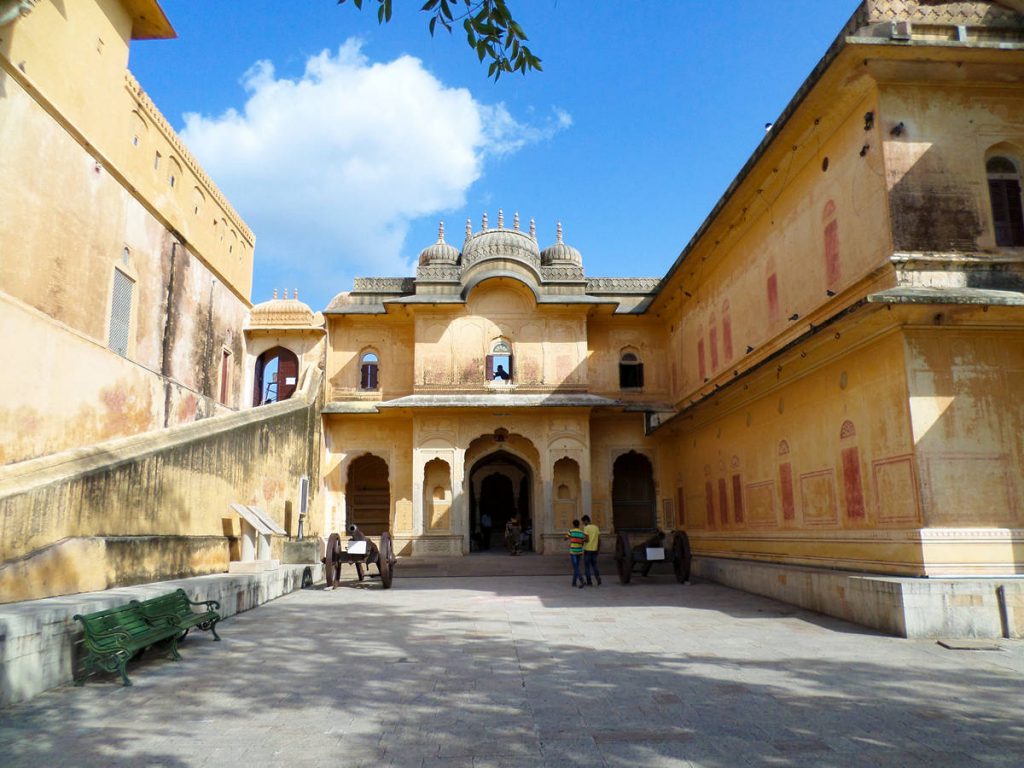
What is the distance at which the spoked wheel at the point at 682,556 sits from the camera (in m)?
13.7

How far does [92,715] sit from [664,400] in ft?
57.7

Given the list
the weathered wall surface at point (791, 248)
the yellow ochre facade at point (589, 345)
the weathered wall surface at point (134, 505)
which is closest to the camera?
the weathered wall surface at point (134, 505)

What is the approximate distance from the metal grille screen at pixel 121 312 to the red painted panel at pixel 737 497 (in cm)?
1251

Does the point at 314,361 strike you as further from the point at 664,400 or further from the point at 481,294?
the point at 664,400

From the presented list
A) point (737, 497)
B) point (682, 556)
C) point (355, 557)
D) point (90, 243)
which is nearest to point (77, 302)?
point (90, 243)

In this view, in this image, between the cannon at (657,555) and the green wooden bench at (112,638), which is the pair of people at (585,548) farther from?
the green wooden bench at (112,638)

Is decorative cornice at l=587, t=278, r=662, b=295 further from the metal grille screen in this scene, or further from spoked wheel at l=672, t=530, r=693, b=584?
the metal grille screen

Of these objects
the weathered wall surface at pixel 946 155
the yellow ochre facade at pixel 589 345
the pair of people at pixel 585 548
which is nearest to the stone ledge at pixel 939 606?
the yellow ochre facade at pixel 589 345

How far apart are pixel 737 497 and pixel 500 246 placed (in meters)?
10.4

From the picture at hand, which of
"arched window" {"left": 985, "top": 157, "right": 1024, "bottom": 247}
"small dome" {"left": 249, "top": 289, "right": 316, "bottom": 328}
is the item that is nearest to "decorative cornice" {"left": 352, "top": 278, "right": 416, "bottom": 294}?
"small dome" {"left": 249, "top": 289, "right": 316, "bottom": 328}

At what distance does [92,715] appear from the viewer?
500cm

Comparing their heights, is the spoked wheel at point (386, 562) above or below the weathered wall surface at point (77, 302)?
below

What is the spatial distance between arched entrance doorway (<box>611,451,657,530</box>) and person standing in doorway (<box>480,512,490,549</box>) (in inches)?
203

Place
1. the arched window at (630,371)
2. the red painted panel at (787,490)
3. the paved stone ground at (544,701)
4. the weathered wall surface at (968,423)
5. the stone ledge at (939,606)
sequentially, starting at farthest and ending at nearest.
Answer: the arched window at (630,371)
the red painted panel at (787,490)
the weathered wall surface at (968,423)
the stone ledge at (939,606)
the paved stone ground at (544,701)
